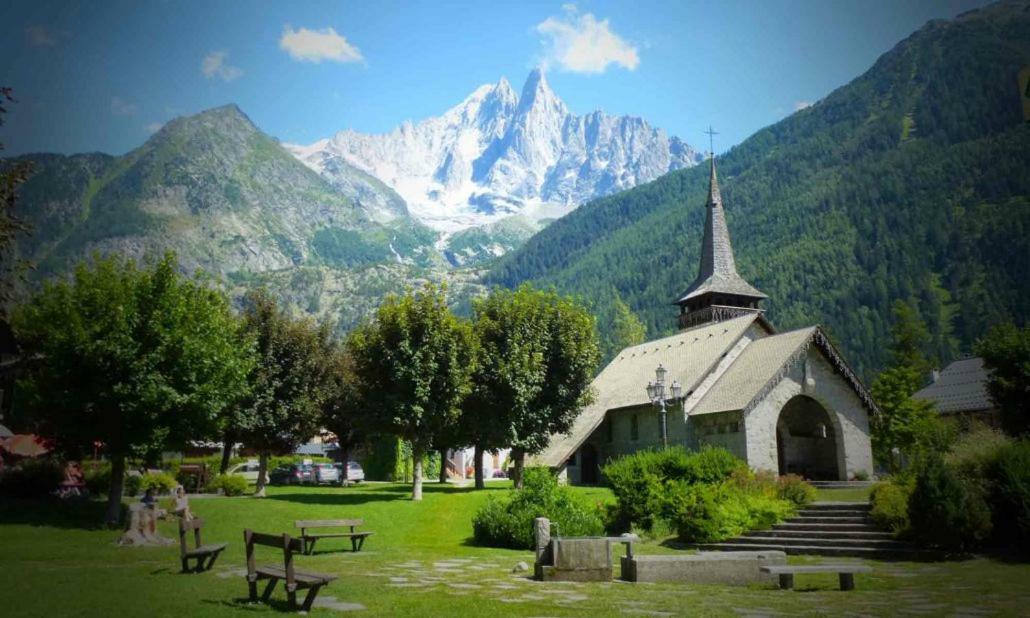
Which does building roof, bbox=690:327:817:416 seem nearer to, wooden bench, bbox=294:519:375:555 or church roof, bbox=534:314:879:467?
church roof, bbox=534:314:879:467

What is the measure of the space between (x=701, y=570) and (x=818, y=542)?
7.52 meters

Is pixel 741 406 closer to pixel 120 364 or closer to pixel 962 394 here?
pixel 120 364

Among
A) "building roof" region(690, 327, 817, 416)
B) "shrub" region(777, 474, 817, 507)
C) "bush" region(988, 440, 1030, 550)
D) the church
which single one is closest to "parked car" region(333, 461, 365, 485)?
the church

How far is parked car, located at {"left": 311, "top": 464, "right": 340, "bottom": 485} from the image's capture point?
53000 mm

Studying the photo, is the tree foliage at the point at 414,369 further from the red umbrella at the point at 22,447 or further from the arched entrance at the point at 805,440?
the red umbrella at the point at 22,447

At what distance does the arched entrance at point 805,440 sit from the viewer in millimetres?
39719

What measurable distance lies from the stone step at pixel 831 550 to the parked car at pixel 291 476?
3704cm

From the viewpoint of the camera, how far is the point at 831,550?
2003 centimetres

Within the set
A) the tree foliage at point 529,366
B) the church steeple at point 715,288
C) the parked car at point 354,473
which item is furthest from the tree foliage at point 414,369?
the church steeple at point 715,288

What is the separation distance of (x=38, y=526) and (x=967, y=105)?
219 metres

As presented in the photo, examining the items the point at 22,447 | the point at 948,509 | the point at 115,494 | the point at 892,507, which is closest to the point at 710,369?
the point at 892,507

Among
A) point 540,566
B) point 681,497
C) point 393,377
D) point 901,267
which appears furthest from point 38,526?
point 901,267

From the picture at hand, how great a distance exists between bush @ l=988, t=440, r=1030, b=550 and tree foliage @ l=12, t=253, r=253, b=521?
24.2 meters

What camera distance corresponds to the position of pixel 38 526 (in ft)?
77.2
